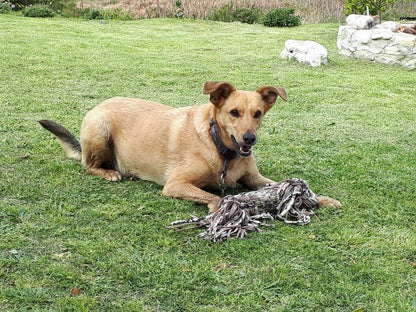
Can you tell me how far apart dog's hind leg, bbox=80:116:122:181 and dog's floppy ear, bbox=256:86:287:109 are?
5.45 feet

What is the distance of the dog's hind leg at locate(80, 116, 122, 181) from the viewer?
5234 mm

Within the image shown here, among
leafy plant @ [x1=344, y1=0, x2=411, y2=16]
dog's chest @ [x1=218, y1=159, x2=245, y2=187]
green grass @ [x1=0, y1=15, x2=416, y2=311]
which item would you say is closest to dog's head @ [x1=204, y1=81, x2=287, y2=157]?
dog's chest @ [x1=218, y1=159, x2=245, y2=187]

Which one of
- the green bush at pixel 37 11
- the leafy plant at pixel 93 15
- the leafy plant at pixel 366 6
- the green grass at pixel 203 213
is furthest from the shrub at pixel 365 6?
the green bush at pixel 37 11

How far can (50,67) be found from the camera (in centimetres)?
1122

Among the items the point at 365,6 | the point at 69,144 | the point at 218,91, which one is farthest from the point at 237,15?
the point at 218,91

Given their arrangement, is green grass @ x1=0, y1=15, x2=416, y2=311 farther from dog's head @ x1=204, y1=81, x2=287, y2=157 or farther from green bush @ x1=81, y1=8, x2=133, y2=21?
green bush @ x1=81, y1=8, x2=133, y2=21

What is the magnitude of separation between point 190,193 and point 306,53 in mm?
9057

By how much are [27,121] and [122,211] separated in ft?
11.4

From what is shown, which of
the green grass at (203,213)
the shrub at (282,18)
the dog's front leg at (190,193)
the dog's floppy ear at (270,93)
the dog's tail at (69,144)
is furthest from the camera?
the shrub at (282,18)

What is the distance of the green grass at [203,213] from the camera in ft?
10.3

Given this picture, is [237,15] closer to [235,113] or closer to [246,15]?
[246,15]

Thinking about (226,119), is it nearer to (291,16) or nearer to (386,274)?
(386,274)

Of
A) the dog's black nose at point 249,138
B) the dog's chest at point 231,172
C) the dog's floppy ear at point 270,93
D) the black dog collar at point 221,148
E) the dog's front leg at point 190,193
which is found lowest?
the dog's front leg at point 190,193

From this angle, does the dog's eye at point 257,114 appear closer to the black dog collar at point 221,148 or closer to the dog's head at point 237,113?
the dog's head at point 237,113
